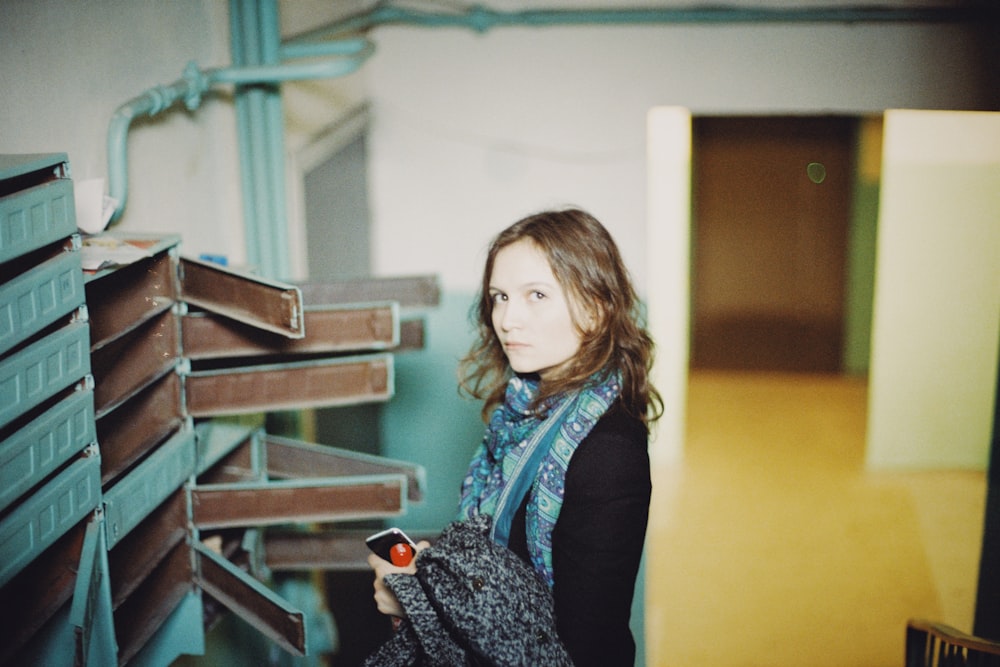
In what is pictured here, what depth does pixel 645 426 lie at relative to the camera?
1229 millimetres

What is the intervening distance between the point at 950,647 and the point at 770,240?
4.89 metres

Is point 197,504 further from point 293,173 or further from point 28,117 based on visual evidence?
point 293,173

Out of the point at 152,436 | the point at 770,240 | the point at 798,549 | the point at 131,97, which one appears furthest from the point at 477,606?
the point at 770,240

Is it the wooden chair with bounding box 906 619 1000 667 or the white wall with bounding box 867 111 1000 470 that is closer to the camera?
the wooden chair with bounding box 906 619 1000 667

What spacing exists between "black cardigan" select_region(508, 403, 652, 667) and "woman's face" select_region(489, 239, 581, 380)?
6.9 inches

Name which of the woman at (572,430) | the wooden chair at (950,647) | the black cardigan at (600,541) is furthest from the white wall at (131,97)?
the wooden chair at (950,647)

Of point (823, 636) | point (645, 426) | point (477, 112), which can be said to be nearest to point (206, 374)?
point (645, 426)

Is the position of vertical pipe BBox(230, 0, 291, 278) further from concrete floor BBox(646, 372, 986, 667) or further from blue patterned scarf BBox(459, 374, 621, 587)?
concrete floor BBox(646, 372, 986, 667)

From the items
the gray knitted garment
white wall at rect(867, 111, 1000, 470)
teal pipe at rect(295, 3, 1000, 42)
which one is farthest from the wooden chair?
white wall at rect(867, 111, 1000, 470)

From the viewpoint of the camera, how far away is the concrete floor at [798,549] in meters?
3.08

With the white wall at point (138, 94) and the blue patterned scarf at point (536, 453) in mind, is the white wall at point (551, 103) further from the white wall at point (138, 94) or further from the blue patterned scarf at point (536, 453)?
the blue patterned scarf at point (536, 453)

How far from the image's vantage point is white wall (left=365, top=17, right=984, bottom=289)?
290cm

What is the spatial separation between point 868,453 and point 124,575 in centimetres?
400

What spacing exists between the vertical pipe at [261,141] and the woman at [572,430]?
3.56 feet
